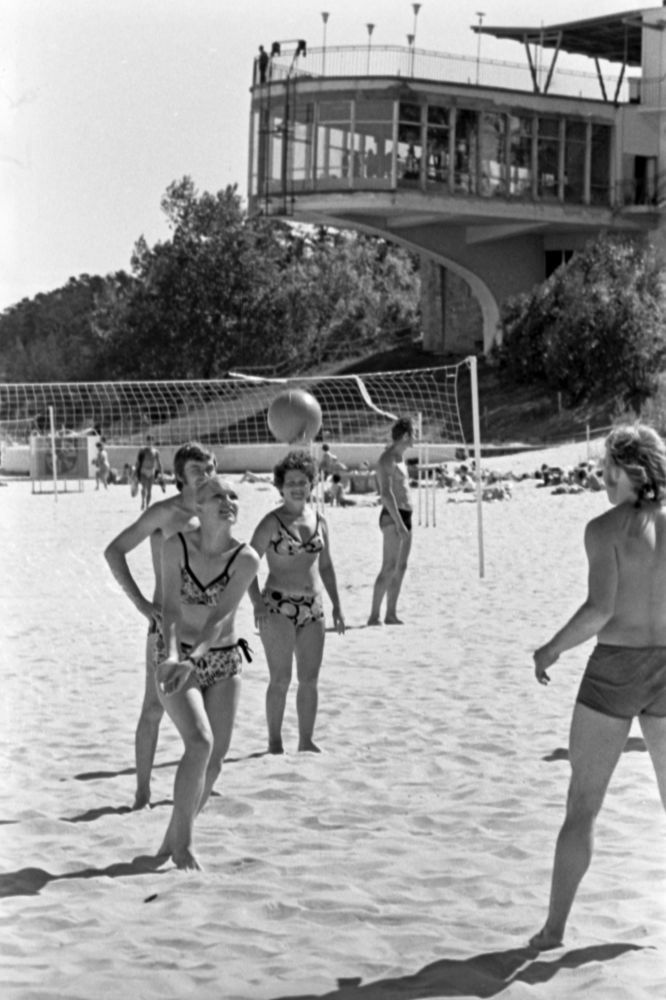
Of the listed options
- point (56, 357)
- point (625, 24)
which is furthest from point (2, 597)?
point (56, 357)

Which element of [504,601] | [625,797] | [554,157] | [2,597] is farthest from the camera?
[554,157]

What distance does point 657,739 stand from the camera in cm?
411

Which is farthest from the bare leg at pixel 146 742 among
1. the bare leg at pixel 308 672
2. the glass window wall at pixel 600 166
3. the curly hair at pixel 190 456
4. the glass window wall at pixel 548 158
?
the glass window wall at pixel 600 166

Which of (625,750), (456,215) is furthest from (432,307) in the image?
(625,750)

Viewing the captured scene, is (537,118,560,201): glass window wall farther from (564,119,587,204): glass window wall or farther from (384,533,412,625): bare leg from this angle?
(384,533,412,625): bare leg

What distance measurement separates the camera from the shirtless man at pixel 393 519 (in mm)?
10258

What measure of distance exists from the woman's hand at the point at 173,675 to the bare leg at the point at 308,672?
1610 mm

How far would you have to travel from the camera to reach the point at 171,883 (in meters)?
4.75

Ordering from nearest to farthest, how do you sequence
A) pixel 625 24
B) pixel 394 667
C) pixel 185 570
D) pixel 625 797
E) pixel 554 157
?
pixel 185 570, pixel 625 797, pixel 394 667, pixel 625 24, pixel 554 157

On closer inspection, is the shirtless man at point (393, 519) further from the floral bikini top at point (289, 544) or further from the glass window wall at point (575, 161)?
the glass window wall at point (575, 161)

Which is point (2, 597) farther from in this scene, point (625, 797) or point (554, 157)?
point (554, 157)

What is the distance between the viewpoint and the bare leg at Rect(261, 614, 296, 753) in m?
6.45

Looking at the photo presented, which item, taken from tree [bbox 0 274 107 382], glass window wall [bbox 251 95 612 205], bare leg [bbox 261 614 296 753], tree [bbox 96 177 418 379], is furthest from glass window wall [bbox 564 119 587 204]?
bare leg [bbox 261 614 296 753]

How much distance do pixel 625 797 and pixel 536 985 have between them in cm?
189
